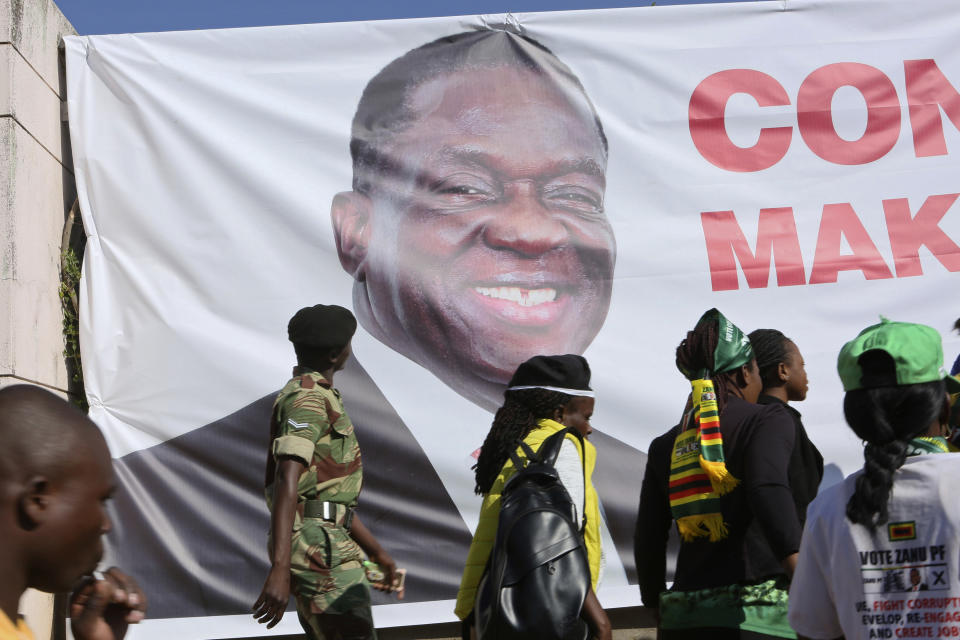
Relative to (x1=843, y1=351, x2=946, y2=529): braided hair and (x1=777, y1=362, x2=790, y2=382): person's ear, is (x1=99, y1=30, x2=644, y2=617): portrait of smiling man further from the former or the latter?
(x1=843, y1=351, x2=946, y2=529): braided hair

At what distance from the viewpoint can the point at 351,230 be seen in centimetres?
514

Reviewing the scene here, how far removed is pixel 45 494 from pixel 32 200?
13.5ft

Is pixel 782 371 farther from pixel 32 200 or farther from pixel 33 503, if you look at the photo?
pixel 32 200

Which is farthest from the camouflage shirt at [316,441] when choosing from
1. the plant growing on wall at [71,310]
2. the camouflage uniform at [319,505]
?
the plant growing on wall at [71,310]

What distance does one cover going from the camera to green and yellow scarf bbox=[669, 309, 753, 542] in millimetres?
2705

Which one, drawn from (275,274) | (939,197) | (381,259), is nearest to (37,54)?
(275,274)

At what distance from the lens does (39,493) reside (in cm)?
127

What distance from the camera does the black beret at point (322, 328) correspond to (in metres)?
3.49

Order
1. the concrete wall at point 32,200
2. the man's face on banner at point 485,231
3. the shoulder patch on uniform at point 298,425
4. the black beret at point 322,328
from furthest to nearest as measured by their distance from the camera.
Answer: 1. the man's face on banner at point 485,231
2. the concrete wall at point 32,200
3. the black beret at point 322,328
4. the shoulder patch on uniform at point 298,425

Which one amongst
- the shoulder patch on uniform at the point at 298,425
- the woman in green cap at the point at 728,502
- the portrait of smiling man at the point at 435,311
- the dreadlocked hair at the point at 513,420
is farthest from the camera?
the portrait of smiling man at the point at 435,311

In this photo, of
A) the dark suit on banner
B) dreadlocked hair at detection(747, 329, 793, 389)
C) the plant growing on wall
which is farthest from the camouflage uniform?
the plant growing on wall

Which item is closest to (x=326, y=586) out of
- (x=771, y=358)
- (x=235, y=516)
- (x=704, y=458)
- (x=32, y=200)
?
(x=704, y=458)

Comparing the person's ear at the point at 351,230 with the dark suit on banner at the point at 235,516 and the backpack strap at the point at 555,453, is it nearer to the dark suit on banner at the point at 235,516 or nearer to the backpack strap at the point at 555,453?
the dark suit on banner at the point at 235,516

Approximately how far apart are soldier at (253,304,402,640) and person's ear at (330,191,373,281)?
1.62m
